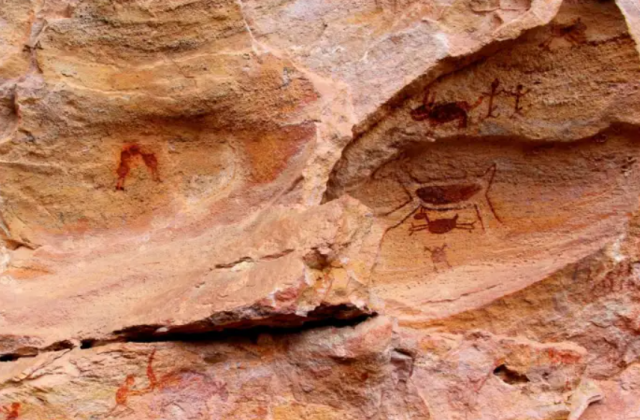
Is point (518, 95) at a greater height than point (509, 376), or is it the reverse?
point (518, 95)

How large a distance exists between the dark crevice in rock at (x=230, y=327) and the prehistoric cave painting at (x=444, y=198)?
79 cm

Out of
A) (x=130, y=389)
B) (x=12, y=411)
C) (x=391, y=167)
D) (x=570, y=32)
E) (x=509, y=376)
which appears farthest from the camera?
(x=391, y=167)

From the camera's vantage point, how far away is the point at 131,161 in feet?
9.91

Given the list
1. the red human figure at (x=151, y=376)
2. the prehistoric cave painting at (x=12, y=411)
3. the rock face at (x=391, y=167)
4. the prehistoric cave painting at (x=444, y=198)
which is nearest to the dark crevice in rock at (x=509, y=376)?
the rock face at (x=391, y=167)

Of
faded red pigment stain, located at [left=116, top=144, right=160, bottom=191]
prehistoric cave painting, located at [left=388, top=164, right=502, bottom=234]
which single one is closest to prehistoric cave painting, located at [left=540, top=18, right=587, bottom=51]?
prehistoric cave painting, located at [left=388, top=164, right=502, bottom=234]

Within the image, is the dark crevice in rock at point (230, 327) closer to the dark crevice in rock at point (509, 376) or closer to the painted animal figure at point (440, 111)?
the dark crevice in rock at point (509, 376)

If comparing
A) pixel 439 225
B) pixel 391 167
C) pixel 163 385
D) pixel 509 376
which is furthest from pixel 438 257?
pixel 163 385

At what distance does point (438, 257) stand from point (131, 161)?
1.32 meters

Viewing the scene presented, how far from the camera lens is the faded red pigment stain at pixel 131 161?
301 cm

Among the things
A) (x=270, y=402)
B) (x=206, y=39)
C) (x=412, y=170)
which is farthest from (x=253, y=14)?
(x=270, y=402)

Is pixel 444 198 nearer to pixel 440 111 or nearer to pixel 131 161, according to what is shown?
pixel 440 111

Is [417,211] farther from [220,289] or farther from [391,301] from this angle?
[220,289]

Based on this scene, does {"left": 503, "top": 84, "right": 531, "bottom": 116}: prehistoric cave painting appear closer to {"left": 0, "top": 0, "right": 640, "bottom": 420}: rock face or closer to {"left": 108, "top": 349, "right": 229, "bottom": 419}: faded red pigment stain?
{"left": 0, "top": 0, "right": 640, "bottom": 420}: rock face

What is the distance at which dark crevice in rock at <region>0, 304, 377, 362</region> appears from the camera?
2.38 m
